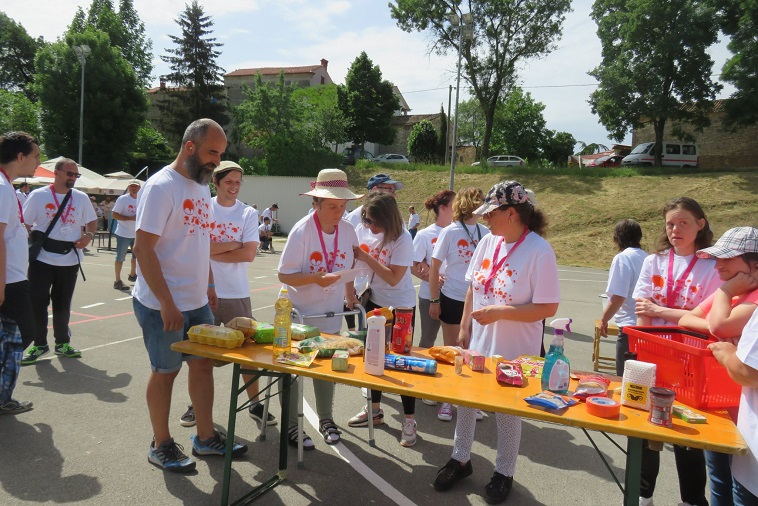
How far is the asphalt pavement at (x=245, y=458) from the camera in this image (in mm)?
3398

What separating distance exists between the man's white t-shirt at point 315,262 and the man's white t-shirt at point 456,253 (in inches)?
43.6

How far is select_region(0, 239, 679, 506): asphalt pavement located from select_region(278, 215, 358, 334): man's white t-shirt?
1048 mm

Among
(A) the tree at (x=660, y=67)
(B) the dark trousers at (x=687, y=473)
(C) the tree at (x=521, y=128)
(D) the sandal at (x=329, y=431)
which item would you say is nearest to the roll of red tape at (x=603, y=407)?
(B) the dark trousers at (x=687, y=473)

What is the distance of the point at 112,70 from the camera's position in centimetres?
3681

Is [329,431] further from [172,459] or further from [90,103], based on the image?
[90,103]

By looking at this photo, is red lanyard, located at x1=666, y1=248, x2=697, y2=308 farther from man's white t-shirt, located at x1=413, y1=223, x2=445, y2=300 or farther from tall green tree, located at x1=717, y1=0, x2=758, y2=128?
tall green tree, located at x1=717, y1=0, x2=758, y2=128

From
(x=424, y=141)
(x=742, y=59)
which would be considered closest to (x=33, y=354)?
(x=742, y=59)

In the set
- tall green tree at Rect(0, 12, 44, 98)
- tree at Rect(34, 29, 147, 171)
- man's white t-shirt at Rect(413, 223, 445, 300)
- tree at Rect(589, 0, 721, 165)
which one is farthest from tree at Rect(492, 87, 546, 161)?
man's white t-shirt at Rect(413, 223, 445, 300)

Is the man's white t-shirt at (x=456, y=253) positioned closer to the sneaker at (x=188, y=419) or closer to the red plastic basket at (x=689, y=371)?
the red plastic basket at (x=689, y=371)

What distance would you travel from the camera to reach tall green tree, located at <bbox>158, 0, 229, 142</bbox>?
1741 inches

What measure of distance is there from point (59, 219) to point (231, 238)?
2.65m

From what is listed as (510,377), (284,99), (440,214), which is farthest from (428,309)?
(284,99)

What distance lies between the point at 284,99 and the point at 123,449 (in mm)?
38557

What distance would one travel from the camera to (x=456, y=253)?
16.3 feet
